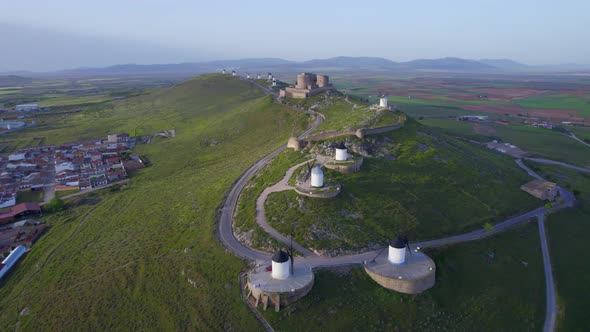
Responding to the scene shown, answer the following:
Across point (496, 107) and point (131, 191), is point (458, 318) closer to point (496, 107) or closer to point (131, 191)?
point (131, 191)

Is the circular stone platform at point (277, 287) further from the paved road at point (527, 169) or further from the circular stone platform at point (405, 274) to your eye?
the paved road at point (527, 169)

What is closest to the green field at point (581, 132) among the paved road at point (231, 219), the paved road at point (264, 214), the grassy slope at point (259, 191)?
the grassy slope at point (259, 191)

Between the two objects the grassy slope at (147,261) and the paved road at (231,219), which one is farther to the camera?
the paved road at (231,219)

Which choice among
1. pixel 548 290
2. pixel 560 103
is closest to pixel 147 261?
pixel 548 290

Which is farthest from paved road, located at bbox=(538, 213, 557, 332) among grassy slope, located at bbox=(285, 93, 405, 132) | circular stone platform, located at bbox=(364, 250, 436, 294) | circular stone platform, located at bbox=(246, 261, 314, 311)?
grassy slope, located at bbox=(285, 93, 405, 132)

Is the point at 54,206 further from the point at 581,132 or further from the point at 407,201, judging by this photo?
the point at 581,132

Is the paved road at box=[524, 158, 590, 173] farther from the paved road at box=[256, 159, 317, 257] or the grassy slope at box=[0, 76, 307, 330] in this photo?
the paved road at box=[256, 159, 317, 257]
